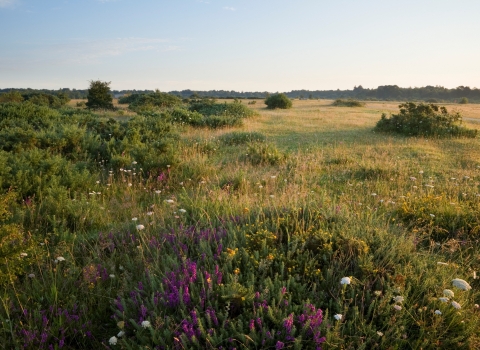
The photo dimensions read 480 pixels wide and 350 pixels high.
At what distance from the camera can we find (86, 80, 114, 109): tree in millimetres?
34812

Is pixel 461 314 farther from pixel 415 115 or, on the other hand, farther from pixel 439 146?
pixel 415 115

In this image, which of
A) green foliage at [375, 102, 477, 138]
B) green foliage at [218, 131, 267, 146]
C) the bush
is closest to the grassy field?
green foliage at [218, 131, 267, 146]

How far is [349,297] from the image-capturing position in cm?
305

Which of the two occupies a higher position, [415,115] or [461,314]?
[415,115]

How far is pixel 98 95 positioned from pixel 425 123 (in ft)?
97.8

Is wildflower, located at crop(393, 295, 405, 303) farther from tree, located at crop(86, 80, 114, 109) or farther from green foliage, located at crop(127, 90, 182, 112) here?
tree, located at crop(86, 80, 114, 109)

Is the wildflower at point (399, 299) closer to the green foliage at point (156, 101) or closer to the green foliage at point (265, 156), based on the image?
the green foliage at point (265, 156)

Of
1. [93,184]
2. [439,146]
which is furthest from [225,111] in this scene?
[93,184]

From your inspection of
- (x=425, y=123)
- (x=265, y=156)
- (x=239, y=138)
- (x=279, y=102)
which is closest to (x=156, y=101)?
(x=279, y=102)

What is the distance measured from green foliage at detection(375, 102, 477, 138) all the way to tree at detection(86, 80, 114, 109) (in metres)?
27.3

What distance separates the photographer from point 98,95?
34812 mm

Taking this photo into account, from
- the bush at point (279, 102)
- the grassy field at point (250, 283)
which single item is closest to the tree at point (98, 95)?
the bush at point (279, 102)

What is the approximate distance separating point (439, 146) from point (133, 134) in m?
11.2

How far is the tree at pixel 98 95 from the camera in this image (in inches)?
1371
